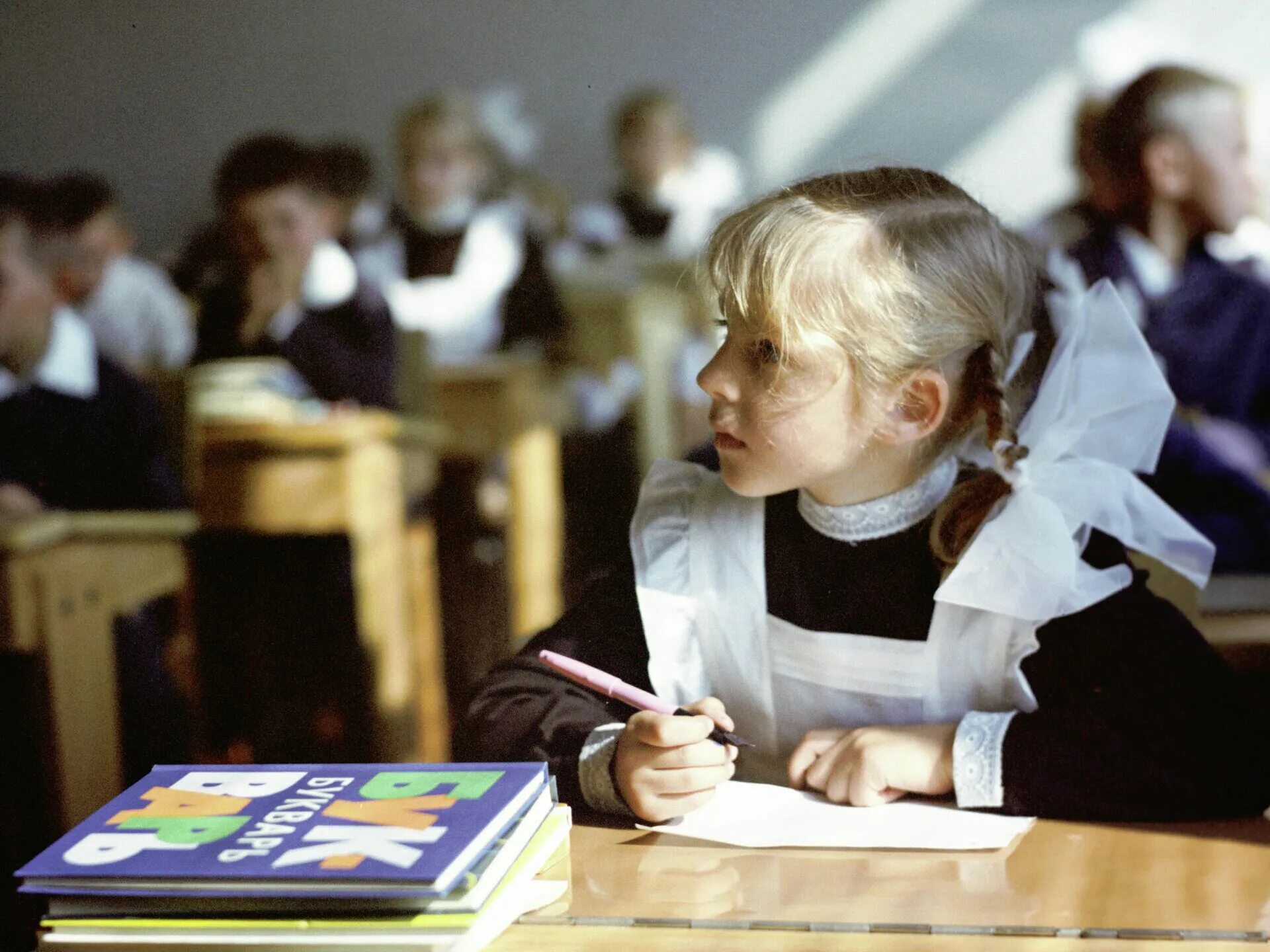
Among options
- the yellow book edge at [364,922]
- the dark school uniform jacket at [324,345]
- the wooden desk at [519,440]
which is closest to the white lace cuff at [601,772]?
the yellow book edge at [364,922]

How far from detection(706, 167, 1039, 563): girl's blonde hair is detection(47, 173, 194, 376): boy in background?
1.36m

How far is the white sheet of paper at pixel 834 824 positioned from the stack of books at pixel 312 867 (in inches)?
4.3

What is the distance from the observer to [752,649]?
41.0 inches

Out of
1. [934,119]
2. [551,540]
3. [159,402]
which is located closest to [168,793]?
[551,540]

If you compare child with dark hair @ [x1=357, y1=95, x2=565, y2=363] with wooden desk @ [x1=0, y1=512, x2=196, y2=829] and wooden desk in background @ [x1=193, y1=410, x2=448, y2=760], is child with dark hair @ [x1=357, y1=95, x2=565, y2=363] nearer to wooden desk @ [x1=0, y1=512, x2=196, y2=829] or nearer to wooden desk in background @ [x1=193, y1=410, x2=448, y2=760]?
wooden desk in background @ [x1=193, y1=410, x2=448, y2=760]

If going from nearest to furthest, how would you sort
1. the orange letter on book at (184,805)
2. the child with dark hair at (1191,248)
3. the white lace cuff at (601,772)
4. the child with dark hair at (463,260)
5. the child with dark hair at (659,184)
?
→ the orange letter on book at (184,805)
the white lace cuff at (601,772)
the child with dark hair at (1191,248)
the child with dark hair at (659,184)
the child with dark hair at (463,260)

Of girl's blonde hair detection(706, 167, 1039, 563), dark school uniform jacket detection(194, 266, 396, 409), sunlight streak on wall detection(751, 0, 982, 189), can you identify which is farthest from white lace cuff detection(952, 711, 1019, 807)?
dark school uniform jacket detection(194, 266, 396, 409)

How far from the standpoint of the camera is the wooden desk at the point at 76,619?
1725 millimetres

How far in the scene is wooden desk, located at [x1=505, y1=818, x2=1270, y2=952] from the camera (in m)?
0.71

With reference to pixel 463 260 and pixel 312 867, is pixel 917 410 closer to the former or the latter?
pixel 312 867

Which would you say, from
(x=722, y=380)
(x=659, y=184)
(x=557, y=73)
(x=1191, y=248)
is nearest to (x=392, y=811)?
(x=722, y=380)

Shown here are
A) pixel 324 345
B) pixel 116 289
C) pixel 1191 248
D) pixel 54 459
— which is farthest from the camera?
pixel 324 345

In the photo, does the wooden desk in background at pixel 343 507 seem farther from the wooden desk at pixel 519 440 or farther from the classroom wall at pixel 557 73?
the classroom wall at pixel 557 73

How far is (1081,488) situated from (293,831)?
2.01ft
